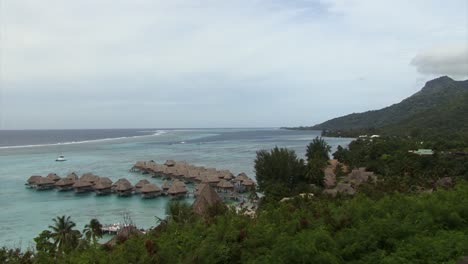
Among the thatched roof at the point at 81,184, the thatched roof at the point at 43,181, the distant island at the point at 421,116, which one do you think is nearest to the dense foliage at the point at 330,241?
the thatched roof at the point at 81,184

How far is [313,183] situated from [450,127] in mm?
52805

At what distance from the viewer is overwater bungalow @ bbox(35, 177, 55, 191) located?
33500mm

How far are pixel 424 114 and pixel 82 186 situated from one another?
85.7m

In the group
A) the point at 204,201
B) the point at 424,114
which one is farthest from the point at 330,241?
the point at 424,114

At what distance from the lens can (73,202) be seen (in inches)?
1126

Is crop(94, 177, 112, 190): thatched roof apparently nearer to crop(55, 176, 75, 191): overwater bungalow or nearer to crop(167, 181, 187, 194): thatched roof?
crop(55, 176, 75, 191): overwater bungalow

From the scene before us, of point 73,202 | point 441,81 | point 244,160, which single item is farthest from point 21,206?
point 441,81

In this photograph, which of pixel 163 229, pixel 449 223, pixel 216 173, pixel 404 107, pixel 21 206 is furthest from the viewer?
pixel 404 107

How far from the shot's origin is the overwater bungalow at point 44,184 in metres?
33.5

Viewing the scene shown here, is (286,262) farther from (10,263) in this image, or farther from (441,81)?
(441,81)

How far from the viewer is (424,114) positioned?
94.8 metres

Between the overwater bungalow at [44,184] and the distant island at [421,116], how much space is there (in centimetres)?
5522

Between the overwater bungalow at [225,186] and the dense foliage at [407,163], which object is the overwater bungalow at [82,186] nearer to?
the overwater bungalow at [225,186]

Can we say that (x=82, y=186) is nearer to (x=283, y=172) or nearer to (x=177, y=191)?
(x=177, y=191)
